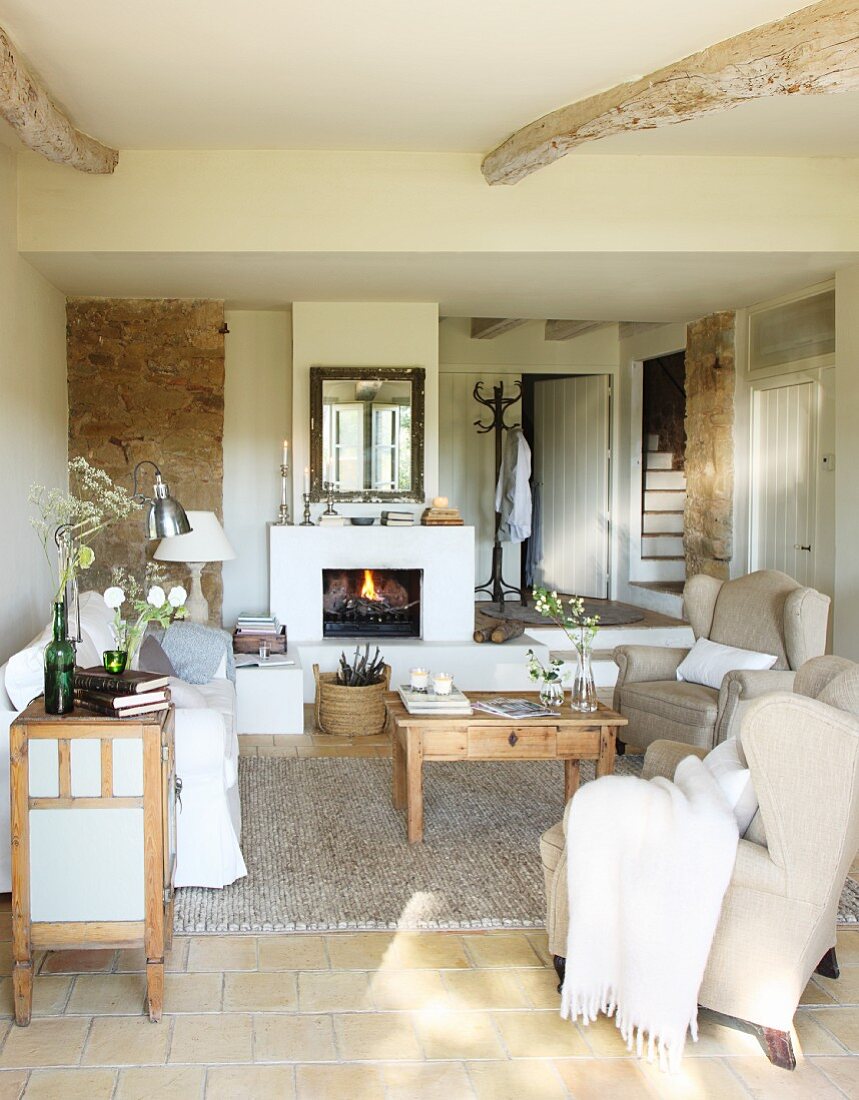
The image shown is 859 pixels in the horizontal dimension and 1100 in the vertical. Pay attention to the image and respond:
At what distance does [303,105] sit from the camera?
5.00 metres

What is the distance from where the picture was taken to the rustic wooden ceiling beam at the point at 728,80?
3.79 meters

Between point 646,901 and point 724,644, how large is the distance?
2.95 m

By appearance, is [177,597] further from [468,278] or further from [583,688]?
[468,278]

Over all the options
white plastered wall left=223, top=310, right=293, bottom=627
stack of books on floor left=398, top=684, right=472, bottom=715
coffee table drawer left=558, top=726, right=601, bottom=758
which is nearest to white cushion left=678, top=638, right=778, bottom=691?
coffee table drawer left=558, top=726, right=601, bottom=758

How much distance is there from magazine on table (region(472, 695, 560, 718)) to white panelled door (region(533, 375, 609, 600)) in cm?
561

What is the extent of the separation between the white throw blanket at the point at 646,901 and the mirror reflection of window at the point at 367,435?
505 centimetres

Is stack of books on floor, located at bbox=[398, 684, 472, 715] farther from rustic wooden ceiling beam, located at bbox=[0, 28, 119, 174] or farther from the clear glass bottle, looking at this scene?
rustic wooden ceiling beam, located at bbox=[0, 28, 119, 174]

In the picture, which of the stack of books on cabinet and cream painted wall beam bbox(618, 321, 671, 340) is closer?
the stack of books on cabinet

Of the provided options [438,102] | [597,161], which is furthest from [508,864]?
[597,161]

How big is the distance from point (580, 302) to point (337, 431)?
6.26ft

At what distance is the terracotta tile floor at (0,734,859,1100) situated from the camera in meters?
2.51

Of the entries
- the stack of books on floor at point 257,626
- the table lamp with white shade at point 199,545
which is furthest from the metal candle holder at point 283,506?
the table lamp with white shade at point 199,545

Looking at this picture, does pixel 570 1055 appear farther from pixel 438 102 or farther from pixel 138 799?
pixel 438 102

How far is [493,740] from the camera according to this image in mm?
4215
